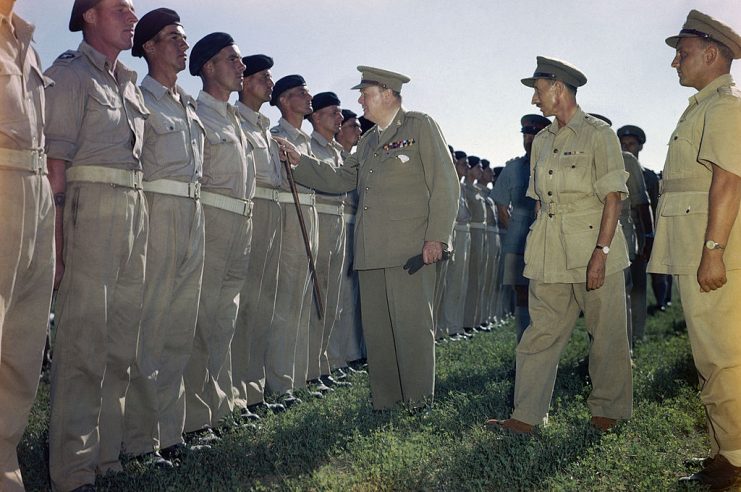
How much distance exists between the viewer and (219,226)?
573cm

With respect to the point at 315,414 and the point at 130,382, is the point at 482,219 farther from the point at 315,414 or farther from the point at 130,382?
the point at 130,382

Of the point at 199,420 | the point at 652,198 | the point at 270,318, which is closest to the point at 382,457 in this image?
the point at 199,420

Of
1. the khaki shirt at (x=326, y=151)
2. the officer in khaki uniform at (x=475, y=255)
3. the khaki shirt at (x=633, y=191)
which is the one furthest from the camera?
the officer in khaki uniform at (x=475, y=255)

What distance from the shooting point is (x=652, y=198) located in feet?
38.2

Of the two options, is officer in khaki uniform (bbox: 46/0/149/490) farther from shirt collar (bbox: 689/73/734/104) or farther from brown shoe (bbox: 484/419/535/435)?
shirt collar (bbox: 689/73/734/104)

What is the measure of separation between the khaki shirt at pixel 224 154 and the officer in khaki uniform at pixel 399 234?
2.93 ft

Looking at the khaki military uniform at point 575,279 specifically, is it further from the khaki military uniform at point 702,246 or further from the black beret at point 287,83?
the black beret at point 287,83

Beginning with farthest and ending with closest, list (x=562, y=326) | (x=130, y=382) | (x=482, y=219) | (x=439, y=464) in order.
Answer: (x=482, y=219)
(x=562, y=326)
(x=130, y=382)
(x=439, y=464)

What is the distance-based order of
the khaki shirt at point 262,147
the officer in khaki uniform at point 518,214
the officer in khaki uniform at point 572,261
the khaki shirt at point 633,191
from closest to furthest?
the officer in khaki uniform at point 572,261 → the khaki shirt at point 262,147 → the officer in khaki uniform at point 518,214 → the khaki shirt at point 633,191

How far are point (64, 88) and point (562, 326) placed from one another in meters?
3.40

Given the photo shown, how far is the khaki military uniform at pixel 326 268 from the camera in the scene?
26.1 feet

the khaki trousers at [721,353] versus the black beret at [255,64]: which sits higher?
the black beret at [255,64]

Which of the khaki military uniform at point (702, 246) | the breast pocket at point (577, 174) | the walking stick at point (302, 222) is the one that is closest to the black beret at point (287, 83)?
the walking stick at point (302, 222)

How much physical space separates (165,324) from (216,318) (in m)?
0.79
